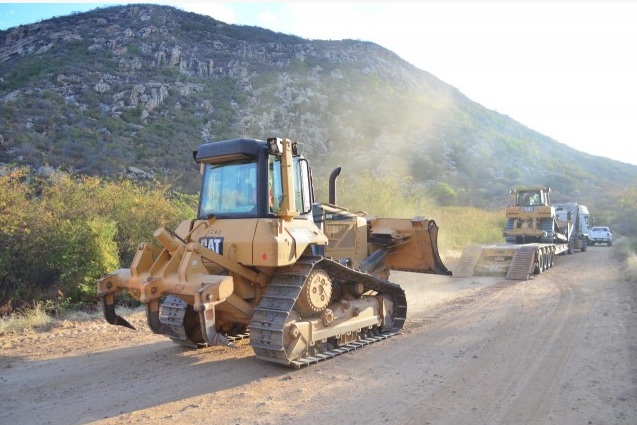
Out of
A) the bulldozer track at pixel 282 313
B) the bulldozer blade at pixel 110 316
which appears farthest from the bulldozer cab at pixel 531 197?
the bulldozer blade at pixel 110 316

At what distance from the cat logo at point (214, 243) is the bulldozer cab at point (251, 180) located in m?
0.42

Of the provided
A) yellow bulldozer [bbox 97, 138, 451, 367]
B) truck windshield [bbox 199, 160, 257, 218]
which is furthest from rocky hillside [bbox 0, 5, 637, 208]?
yellow bulldozer [bbox 97, 138, 451, 367]

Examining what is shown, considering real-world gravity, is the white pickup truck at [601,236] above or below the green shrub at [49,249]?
below

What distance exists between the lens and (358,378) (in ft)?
20.4

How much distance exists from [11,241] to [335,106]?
43171 millimetres

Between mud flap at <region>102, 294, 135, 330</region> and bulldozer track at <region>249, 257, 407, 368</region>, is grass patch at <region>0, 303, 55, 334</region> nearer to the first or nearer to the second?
mud flap at <region>102, 294, 135, 330</region>

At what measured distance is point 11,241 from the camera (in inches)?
402

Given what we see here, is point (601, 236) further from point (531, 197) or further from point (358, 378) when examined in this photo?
point (358, 378)

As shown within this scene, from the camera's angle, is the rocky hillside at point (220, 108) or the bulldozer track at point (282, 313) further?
the rocky hillside at point (220, 108)

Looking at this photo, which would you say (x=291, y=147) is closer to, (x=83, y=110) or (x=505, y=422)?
(x=505, y=422)

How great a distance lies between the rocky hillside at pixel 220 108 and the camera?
1177 inches

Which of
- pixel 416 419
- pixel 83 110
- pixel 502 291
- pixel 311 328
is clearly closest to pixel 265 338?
pixel 311 328

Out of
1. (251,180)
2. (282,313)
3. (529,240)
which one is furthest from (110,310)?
(529,240)

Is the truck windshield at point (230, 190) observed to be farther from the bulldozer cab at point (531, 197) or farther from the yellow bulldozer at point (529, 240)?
the bulldozer cab at point (531, 197)
